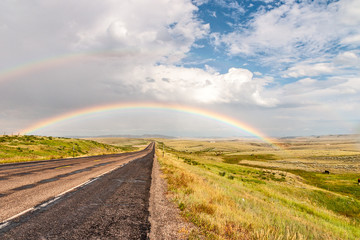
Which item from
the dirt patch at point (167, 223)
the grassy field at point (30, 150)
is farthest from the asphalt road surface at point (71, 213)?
the grassy field at point (30, 150)

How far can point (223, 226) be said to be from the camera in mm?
5289

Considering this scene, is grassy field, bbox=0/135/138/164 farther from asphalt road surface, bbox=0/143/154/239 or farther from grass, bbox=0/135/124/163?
asphalt road surface, bbox=0/143/154/239

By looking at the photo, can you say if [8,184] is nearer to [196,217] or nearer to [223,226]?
[196,217]

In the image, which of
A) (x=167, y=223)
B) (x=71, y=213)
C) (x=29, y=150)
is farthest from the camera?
(x=29, y=150)

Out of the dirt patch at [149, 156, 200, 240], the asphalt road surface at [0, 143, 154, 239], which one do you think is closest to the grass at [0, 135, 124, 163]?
the asphalt road surface at [0, 143, 154, 239]

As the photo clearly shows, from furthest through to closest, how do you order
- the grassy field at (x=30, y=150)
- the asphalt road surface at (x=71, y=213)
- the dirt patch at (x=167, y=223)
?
1. the grassy field at (x=30, y=150)
2. the dirt patch at (x=167, y=223)
3. the asphalt road surface at (x=71, y=213)

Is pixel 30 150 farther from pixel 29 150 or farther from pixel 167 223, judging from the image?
pixel 167 223

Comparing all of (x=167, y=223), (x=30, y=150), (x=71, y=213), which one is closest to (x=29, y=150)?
(x=30, y=150)

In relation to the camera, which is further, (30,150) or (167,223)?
(30,150)

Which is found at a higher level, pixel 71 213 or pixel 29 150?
pixel 71 213

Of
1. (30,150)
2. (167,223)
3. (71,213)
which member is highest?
(71,213)

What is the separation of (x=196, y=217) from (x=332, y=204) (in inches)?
885

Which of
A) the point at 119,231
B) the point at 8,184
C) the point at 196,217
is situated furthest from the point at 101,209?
the point at 8,184

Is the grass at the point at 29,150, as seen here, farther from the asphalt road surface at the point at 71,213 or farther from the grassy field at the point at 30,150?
the asphalt road surface at the point at 71,213
